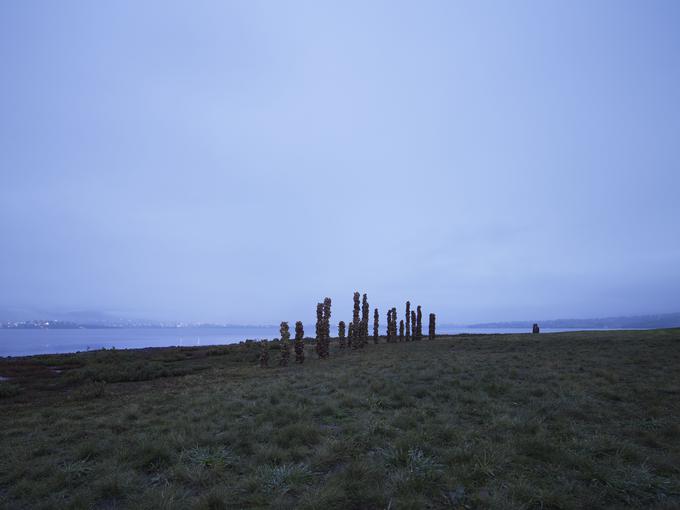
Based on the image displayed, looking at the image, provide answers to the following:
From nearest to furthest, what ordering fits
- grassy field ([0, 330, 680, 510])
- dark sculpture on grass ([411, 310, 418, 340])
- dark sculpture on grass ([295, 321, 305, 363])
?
grassy field ([0, 330, 680, 510]), dark sculpture on grass ([295, 321, 305, 363]), dark sculpture on grass ([411, 310, 418, 340])

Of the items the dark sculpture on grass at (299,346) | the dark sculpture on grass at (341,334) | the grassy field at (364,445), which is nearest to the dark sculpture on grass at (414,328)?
the dark sculpture on grass at (341,334)

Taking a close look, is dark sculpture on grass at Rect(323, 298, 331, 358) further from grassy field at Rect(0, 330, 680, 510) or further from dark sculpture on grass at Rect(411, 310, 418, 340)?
dark sculpture on grass at Rect(411, 310, 418, 340)

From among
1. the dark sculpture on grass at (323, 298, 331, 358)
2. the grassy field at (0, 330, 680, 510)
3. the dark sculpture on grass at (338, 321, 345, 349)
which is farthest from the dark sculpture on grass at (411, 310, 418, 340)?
the grassy field at (0, 330, 680, 510)

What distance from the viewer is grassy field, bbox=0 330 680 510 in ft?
19.0

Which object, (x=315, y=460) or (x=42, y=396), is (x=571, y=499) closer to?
(x=315, y=460)

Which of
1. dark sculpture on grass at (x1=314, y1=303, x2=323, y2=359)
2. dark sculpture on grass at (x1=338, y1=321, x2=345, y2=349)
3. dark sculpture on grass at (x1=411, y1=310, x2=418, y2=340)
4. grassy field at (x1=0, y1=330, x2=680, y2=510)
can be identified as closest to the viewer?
grassy field at (x1=0, y1=330, x2=680, y2=510)

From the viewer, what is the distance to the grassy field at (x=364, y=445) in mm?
5797

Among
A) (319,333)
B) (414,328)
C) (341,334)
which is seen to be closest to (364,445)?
(319,333)

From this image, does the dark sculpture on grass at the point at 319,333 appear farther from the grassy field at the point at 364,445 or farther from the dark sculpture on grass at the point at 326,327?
the grassy field at the point at 364,445

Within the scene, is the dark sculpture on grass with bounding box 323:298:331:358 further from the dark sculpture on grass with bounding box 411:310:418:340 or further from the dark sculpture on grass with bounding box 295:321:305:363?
the dark sculpture on grass with bounding box 411:310:418:340

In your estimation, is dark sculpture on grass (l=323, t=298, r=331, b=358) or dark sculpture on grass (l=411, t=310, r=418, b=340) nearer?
dark sculpture on grass (l=323, t=298, r=331, b=358)

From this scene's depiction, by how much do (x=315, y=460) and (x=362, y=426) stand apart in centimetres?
221

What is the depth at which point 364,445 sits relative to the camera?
A: 25.7ft

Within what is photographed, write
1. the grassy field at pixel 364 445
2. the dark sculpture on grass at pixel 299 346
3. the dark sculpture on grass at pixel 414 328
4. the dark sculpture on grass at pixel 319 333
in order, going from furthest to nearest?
1. the dark sculpture on grass at pixel 414 328
2. the dark sculpture on grass at pixel 319 333
3. the dark sculpture on grass at pixel 299 346
4. the grassy field at pixel 364 445
